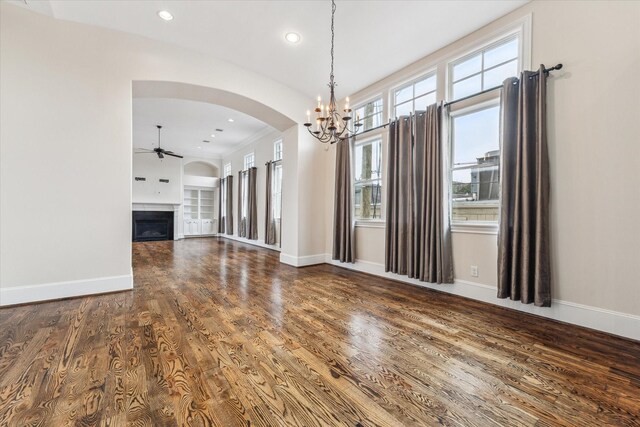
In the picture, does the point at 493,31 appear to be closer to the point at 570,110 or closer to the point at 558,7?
the point at 558,7

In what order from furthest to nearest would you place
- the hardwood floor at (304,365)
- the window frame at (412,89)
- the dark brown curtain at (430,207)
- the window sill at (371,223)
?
the window sill at (371,223) < the window frame at (412,89) < the dark brown curtain at (430,207) < the hardwood floor at (304,365)

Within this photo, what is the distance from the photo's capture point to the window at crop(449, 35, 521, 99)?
3.09 meters

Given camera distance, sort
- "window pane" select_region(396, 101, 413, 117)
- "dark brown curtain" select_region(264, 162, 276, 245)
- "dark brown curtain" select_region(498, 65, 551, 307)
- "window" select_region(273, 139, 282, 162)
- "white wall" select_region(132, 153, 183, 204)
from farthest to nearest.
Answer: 1. "white wall" select_region(132, 153, 183, 204)
2. "window" select_region(273, 139, 282, 162)
3. "dark brown curtain" select_region(264, 162, 276, 245)
4. "window pane" select_region(396, 101, 413, 117)
5. "dark brown curtain" select_region(498, 65, 551, 307)

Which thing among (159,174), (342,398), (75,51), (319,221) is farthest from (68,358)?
(159,174)

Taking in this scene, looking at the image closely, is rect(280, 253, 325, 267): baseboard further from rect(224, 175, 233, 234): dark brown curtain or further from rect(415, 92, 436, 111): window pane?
rect(224, 175, 233, 234): dark brown curtain

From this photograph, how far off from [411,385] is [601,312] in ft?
6.99

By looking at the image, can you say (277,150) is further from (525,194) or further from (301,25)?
(525,194)

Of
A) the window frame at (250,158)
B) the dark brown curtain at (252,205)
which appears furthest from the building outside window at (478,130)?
the window frame at (250,158)

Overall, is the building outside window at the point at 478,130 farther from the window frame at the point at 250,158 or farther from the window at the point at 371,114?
the window frame at the point at 250,158

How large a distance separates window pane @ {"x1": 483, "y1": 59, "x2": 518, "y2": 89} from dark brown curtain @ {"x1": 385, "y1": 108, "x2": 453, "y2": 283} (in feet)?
1.93

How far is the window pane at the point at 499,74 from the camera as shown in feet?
10.0

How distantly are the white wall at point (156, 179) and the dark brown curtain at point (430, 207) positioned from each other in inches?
365

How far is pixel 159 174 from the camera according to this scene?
9984 mm

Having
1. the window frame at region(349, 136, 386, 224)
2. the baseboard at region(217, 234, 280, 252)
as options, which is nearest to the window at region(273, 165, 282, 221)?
the baseboard at region(217, 234, 280, 252)
